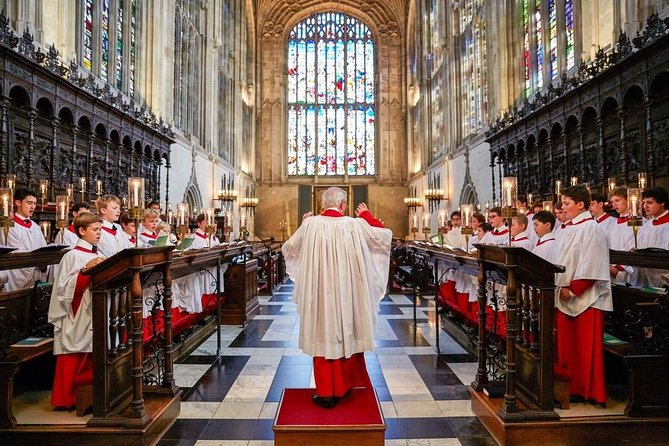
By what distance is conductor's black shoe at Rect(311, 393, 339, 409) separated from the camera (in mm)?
3455

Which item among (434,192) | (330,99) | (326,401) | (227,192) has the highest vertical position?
(330,99)

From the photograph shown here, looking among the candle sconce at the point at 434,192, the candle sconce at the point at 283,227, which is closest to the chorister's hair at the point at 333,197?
the candle sconce at the point at 434,192

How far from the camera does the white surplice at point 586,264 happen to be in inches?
132

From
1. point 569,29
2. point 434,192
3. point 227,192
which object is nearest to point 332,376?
point 569,29

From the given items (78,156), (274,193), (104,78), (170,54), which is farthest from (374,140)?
(78,156)

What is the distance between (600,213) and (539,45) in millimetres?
8303

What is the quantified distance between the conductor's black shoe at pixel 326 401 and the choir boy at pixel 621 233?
3440 millimetres

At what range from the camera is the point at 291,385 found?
185 inches

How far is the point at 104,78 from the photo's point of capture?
1173cm

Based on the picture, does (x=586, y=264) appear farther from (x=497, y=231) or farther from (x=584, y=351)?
(x=497, y=231)

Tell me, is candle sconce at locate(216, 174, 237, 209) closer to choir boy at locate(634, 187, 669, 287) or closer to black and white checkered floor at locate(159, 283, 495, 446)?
black and white checkered floor at locate(159, 283, 495, 446)

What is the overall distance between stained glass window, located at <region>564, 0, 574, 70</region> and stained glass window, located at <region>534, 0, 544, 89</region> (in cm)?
104

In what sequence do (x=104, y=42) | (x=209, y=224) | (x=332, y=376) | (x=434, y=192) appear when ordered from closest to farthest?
(x=332, y=376)
(x=209, y=224)
(x=104, y=42)
(x=434, y=192)

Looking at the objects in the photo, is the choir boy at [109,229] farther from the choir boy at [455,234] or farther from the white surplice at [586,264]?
the choir boy at [455,234]
